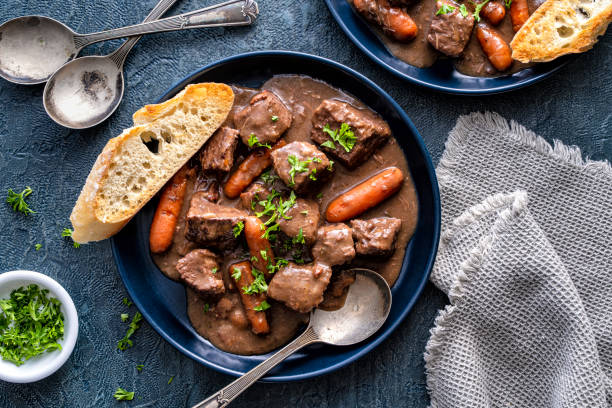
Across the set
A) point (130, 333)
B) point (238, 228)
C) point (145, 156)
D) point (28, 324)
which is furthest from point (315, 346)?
point (28, 324)

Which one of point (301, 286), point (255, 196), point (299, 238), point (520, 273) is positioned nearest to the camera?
point (301, 286)

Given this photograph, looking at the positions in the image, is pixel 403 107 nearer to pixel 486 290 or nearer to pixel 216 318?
pixel 486 290

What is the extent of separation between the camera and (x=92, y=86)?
13.1 feet

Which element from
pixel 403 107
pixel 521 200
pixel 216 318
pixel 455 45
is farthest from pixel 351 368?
pixel 455 45

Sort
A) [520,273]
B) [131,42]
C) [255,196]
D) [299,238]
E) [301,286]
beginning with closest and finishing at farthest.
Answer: [301,286]
[299,238]
[255,196]
[520,273]
[131,42]

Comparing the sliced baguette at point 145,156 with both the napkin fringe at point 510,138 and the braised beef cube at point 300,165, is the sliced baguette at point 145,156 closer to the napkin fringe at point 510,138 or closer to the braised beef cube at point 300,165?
the braised beef cube at point 300,165

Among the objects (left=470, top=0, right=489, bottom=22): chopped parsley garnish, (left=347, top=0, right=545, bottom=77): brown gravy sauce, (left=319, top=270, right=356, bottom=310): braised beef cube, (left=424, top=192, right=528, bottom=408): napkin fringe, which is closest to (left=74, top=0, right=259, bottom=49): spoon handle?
(left=347, top=0, right=545, bottom=77): brown gravy sauce

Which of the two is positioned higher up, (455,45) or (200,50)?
(455,45)

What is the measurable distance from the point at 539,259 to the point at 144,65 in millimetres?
3249

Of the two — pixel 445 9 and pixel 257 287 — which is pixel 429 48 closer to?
pixel 445 9

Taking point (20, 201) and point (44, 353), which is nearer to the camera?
point (44, 353)

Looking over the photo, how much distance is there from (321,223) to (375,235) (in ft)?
1.36

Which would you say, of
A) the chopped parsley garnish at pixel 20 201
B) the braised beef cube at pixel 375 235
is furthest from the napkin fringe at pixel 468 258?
the chopped parsley garnish at pixel 20 201

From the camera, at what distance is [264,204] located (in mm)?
3707
